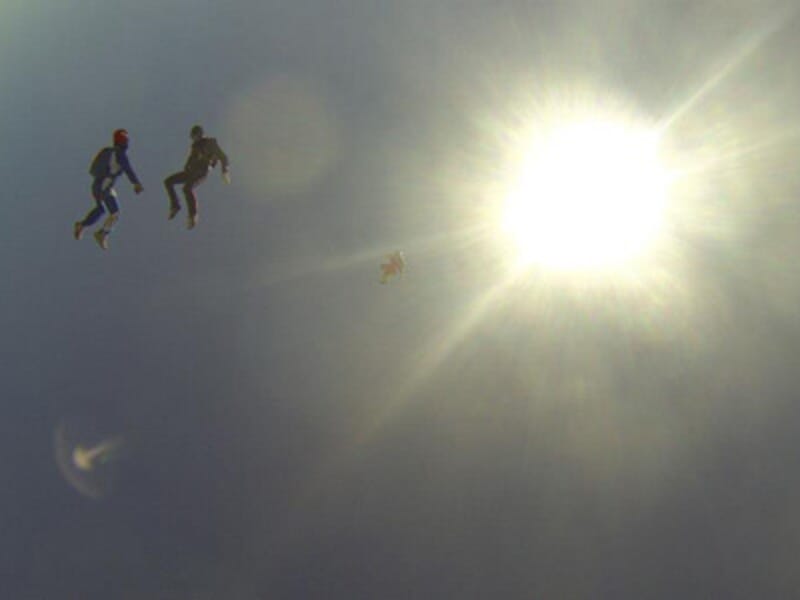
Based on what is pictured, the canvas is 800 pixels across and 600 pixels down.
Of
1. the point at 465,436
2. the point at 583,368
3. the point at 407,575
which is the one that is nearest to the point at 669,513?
the point at 583,368

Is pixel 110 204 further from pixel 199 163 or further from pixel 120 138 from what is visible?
pixel 199 163

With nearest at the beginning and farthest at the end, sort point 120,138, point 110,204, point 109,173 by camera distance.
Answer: point 120,138
point 109,173
point 110,204

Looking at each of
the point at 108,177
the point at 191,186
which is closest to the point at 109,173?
the point at 108,177

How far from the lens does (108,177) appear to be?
20609 millimetres

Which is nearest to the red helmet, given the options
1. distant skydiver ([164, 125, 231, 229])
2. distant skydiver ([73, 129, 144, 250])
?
distant skydiver ([73, 129, 144, 250])

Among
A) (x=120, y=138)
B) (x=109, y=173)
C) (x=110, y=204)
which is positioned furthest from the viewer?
(x=110, y=204)

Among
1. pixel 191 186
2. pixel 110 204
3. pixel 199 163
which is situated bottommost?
pixel 110 204

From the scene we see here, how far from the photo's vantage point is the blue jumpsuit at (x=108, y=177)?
20.0 meters

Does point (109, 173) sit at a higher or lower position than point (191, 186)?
lower

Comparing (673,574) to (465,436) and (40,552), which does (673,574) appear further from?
(40,552)

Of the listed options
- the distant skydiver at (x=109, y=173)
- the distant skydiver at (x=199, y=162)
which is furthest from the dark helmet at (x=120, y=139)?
the distant skydiver at (x=199, y=162)

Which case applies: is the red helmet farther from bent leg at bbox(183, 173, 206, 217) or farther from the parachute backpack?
bent leg at bbox(183, 173, 206, 217)

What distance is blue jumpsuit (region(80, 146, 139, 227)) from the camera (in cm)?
2005

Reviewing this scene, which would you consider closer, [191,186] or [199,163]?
[199,163]
